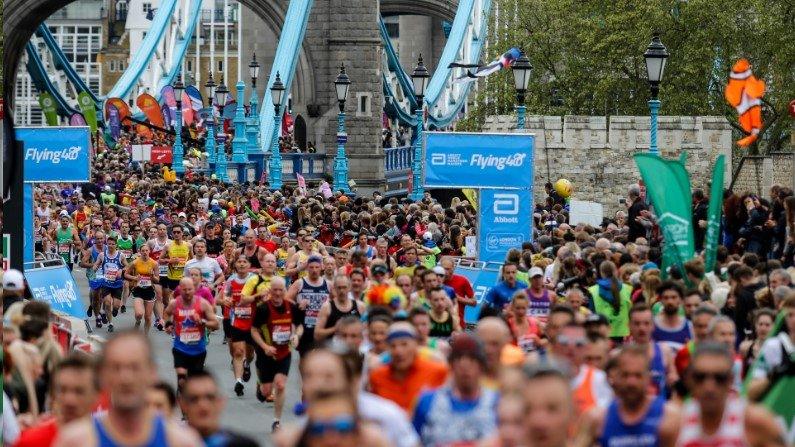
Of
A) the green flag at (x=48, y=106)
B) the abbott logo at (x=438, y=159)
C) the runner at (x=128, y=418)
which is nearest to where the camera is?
the runner at (x=128, y=418)

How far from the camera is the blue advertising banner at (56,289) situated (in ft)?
74.4

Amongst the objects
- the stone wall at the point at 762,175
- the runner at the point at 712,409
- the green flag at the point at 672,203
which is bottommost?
the stone wall at the point at 762,175

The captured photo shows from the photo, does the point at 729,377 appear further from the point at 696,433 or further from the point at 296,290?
the point at 296,290

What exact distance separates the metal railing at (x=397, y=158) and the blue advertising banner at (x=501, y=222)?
35.9 metres

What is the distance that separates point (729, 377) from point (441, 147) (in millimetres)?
14133

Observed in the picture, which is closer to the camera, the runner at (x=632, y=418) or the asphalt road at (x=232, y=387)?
the runner at (x=632, y=418)

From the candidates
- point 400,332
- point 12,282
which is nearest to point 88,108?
point 12,282

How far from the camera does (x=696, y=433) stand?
9.20m

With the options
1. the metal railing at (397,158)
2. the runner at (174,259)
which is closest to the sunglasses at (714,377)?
the runner at (174,259)

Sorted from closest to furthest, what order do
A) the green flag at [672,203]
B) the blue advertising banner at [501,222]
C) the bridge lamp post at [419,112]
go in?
the green flag at [672,203]
the blue advertising banner at [501,222]
the bridge lamp post at [419,112]

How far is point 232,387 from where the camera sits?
20328 mm

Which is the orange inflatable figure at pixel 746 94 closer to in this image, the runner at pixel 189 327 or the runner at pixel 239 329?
the runner at pixel 239 329

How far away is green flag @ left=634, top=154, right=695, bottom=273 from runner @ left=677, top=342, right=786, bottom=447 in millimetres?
8065

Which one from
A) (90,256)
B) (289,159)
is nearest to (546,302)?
(90,256)
